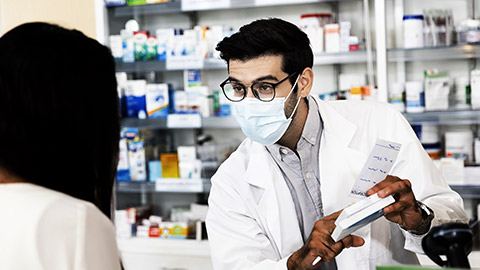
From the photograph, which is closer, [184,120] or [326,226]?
[326,226]

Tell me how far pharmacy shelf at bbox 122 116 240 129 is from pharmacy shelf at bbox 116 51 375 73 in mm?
321

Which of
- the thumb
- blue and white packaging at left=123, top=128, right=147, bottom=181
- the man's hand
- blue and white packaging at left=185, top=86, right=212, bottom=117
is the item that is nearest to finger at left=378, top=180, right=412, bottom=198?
the man's hand

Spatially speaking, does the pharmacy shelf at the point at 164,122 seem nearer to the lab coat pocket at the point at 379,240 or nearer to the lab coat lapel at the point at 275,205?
the lab coat lapel at the point at 275,205

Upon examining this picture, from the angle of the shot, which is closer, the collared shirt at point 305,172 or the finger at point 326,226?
the finger at point 326,226

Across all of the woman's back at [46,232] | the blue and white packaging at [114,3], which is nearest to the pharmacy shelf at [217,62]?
the blue and white packaging at [114,3]

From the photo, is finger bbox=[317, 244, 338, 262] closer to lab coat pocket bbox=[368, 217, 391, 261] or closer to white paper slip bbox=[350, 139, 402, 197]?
white paper slip bbox=[350, 139, 402, 197]

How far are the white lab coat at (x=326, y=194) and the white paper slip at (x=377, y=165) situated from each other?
0.45 meters

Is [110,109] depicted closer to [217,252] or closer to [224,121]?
[217,252]

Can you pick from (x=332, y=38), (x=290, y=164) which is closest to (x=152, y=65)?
(x=332, y=38)

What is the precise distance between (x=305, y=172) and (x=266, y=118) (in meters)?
0.24

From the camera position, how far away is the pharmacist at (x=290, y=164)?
196cm

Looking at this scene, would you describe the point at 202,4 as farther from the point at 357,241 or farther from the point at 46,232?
the point at 46,232

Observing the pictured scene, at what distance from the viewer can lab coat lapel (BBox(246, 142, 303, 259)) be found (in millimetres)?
1978

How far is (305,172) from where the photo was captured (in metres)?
2.05
